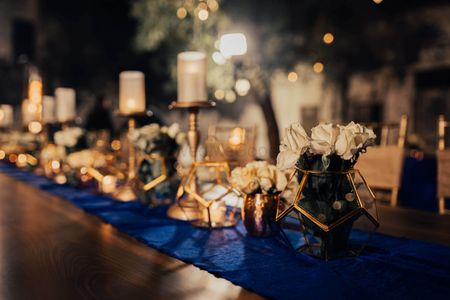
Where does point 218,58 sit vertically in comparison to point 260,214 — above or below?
above

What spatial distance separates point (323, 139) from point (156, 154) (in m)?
0.98

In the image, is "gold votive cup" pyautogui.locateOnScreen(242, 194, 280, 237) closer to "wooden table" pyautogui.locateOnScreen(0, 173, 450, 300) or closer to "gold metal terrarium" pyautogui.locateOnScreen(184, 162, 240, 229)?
"gold metal terrarium" pyautogui.locateOnScreen(184, 162, 240, 229)

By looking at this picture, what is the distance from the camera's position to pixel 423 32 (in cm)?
702

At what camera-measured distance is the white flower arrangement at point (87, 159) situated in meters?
2.39

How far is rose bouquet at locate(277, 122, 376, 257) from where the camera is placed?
1025 mm

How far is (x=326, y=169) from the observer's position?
104cm

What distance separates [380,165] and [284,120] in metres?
6.80

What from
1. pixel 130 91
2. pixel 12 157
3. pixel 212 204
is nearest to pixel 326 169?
pixel 212 204

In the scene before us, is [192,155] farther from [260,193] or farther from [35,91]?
[35,91]

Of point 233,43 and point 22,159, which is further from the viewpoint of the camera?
point 233,43

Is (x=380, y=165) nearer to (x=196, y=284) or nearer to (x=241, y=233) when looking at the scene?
(x=241, y=233)

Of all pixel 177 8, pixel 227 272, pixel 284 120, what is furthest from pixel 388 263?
pixel 284 120

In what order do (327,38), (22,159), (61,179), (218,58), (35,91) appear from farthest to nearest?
(327,38), (218,58), (35,91), (22,159), (61,179)

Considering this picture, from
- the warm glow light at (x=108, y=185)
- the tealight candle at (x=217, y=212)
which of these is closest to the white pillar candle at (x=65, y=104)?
the warm glow light at (x=108, y=185)
